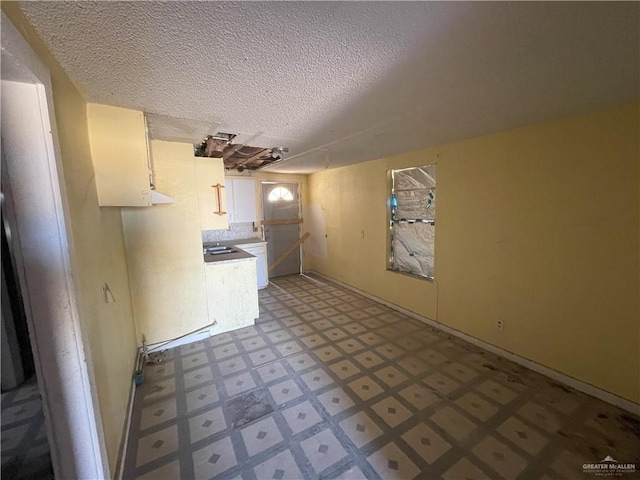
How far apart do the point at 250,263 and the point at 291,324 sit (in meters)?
0.97

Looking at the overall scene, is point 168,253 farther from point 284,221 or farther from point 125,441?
point 284,221

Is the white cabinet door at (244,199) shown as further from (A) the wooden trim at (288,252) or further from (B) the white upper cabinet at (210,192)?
(B) the white upper cabinet at (210,192)

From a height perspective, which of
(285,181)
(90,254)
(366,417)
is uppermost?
(285,181)

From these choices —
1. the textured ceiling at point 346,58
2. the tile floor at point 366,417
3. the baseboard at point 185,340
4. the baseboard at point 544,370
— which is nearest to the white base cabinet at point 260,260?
the baseboard at point 185,340

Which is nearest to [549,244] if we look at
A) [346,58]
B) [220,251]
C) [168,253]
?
[346,58]

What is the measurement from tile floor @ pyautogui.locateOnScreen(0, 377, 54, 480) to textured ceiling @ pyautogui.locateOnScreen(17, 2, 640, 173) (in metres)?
2.23

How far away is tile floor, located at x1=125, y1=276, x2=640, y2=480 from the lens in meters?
1.51

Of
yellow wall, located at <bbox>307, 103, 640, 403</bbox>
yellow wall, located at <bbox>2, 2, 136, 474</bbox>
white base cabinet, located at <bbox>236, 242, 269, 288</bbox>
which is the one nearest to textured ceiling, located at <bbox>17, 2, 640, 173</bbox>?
yellow wall, located at <bbox>2, 2, 136, 474</bbox>

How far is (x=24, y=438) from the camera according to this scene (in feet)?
5.64

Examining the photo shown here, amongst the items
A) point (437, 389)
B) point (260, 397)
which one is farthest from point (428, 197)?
point (260, 397)

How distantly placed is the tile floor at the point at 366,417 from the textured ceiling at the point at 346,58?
86.2 inches

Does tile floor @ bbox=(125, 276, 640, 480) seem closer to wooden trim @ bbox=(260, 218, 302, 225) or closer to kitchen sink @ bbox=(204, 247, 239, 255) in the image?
kitchen sink @ bbox=(204, 247, 239, 255)

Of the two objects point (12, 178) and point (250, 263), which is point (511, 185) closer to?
Result: point (250, 263)

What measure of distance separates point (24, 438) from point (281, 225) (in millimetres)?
4392
